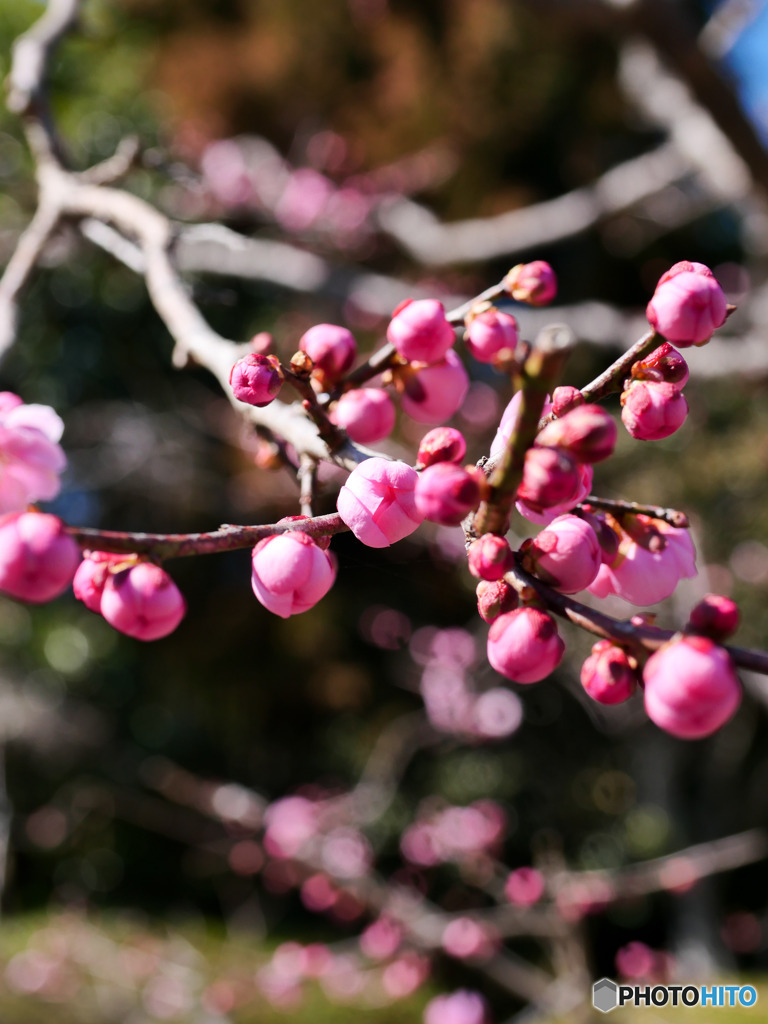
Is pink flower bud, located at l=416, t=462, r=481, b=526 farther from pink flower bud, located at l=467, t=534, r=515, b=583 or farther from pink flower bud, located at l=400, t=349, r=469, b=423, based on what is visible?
pink flower bud, located at l=400, t=349, r=469, b=423

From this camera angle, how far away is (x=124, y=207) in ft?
3.03

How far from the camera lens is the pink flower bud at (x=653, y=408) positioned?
48 centimetres

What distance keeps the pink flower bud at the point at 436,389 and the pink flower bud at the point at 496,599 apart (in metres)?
0.22

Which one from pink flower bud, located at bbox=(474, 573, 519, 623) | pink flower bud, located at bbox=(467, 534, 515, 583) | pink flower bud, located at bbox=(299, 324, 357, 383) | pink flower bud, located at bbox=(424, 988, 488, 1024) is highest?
pink flower bud, located at bbox=(299, 324, 357, 383)

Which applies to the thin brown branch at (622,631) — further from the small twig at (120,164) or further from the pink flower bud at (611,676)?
the small twig at (120,164)

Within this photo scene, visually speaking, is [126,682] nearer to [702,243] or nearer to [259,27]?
[259,27]

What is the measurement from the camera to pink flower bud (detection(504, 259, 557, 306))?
52 cm

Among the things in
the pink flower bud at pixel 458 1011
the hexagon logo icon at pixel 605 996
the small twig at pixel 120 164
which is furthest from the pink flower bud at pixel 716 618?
the pink flower bud at pixel 458 1011

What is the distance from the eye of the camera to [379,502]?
0.46 m

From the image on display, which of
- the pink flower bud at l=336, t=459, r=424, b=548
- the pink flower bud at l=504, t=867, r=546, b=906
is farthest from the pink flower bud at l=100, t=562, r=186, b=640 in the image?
the pink flower bud at l=504, t=867, r=546, b=906

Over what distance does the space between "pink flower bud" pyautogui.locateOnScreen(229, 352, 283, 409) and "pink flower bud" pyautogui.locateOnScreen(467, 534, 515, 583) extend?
205 millimetres

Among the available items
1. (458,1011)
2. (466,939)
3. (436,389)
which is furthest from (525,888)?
(436,389)

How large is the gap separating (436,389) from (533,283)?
139 mm

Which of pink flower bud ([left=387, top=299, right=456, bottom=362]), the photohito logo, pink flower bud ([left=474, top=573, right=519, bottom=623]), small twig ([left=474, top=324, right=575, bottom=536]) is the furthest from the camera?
the photohito logo
